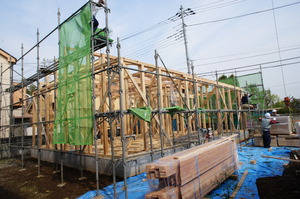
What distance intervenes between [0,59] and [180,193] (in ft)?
65.5

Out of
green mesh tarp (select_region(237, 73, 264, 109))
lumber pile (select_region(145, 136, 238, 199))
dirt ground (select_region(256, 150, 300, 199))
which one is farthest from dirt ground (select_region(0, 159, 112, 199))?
green mesh tarp (select_region(237, 73, 264, 109))

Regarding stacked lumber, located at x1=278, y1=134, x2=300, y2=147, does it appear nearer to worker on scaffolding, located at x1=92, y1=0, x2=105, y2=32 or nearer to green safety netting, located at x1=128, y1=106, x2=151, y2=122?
green safety netting, located at x1=128, y1=106, x2=151, y2=122

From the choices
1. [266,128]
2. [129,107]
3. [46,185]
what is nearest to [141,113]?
[46,185]

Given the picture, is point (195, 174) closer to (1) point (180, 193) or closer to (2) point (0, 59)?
(1) point (180, 193)

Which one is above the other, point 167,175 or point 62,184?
point 167,175

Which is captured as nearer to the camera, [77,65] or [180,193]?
[180,193]

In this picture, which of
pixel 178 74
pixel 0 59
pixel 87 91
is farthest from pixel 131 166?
pixel 0 59

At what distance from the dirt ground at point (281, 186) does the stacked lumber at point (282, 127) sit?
15.3ft

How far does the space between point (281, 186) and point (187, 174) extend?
280cm

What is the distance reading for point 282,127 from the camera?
9352mm

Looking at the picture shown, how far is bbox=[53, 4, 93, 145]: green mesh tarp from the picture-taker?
5.28 meters

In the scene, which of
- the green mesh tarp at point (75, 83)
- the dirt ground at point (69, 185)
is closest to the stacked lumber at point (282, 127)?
the dirt ground at point (69, 185)

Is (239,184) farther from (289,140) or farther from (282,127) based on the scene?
(282,127)

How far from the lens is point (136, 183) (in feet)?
17.1
